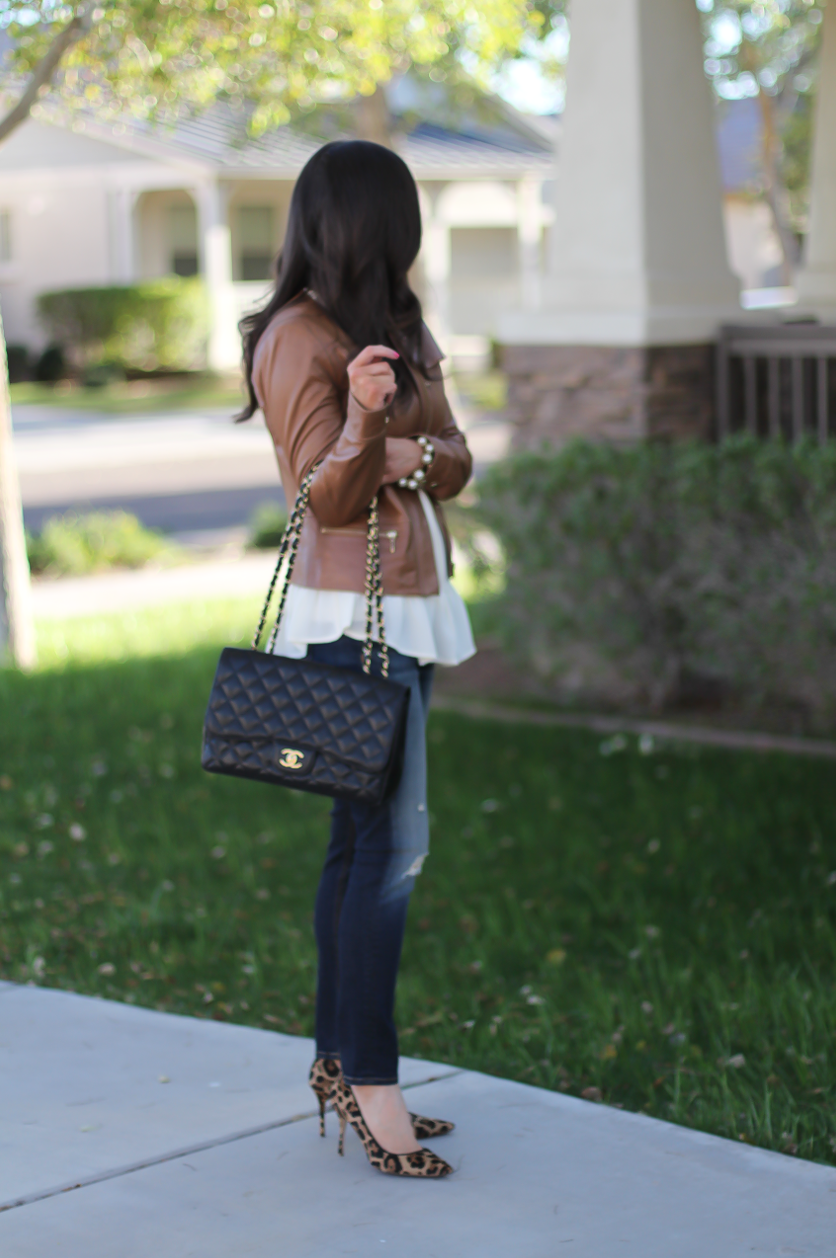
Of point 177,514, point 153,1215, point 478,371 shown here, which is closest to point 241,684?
point 153,1215

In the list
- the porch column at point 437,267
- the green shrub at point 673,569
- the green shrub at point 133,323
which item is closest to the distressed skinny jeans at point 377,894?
the green shrub at point 673,569

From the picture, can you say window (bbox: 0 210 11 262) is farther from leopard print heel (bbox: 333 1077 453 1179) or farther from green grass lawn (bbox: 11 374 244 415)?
leopard print heel (bbox: 333 1077 453 1179)

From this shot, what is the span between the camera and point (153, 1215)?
2.74 meters

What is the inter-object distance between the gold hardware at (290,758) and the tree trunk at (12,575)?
525 centimetres

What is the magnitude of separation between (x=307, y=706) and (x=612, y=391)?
14.7 feet

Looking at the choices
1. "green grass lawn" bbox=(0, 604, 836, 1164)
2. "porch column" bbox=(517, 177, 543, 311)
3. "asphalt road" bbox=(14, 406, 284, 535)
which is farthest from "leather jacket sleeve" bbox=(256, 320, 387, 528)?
"porch column" bbox=(517, 177, 543, 311)

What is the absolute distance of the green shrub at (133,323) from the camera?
27.1 m

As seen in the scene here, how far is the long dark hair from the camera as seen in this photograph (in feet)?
9.13

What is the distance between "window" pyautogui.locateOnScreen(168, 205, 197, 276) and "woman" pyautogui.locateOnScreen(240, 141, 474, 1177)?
93.4 ft

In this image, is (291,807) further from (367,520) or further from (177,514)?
(177,514)

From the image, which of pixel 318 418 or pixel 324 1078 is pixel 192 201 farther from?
pixel 324 1078

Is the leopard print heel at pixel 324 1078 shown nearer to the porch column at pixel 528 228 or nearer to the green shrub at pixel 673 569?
the green shrub at pixel 673 569

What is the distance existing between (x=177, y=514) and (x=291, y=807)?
8.68m

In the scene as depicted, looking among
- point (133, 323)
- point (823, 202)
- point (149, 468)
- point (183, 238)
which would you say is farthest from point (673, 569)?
point (183, 238)
